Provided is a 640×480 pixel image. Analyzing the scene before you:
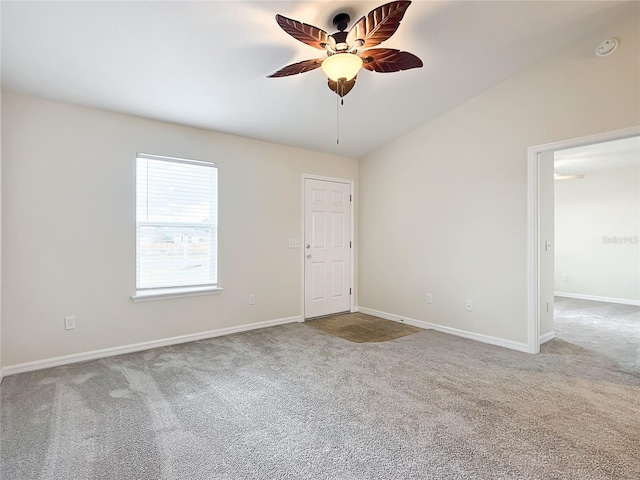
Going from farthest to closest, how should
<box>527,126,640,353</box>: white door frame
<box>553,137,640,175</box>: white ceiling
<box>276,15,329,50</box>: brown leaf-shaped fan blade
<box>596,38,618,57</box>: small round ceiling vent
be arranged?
<box>553,137,640,175</box>: white ceiling, <box>527,126,640,353</box>: white door frame, <box>596,38,618,57</box>: small round ceiling vent, <box>276,15,329,50</box>: brown leaf-shaped fan blade

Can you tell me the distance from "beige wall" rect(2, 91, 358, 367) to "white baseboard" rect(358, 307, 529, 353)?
192 centimetres

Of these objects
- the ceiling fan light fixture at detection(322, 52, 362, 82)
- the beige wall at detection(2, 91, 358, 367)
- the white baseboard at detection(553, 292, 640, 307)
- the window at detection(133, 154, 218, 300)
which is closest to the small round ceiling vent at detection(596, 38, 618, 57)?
the ceiling fan light fixture at detection(322, 52, 362, 82)

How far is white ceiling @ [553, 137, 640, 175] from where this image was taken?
4672 mm

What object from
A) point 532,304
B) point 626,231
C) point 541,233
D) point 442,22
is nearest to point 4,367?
point 442,22

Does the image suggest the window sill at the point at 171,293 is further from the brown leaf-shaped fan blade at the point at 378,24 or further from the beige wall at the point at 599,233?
the beige wall at the point at 599,233

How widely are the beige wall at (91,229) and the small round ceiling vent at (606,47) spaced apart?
3.67m

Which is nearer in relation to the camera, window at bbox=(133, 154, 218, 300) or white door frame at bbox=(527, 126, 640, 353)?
white door frame at bbox=(527, 126, 640, 353)

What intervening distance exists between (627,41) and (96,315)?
5479mm

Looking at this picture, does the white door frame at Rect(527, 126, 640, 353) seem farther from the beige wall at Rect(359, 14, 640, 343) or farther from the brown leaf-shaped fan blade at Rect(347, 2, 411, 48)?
the brown leaf-shaped fan blade at Rect(347, 2, 411, 48)

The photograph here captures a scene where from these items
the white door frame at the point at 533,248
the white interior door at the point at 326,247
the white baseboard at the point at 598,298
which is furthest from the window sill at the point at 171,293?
the white baseboard at the point at 598,298

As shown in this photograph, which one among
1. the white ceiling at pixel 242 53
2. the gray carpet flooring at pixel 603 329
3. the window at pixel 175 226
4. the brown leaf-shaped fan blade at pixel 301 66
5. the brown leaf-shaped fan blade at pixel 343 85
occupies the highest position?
the white ceiling at pixel 242 53

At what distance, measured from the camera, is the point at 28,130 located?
3010 mm

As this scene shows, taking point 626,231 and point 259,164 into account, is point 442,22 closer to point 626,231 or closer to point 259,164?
point 259,164

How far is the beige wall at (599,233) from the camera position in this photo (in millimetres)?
5883
